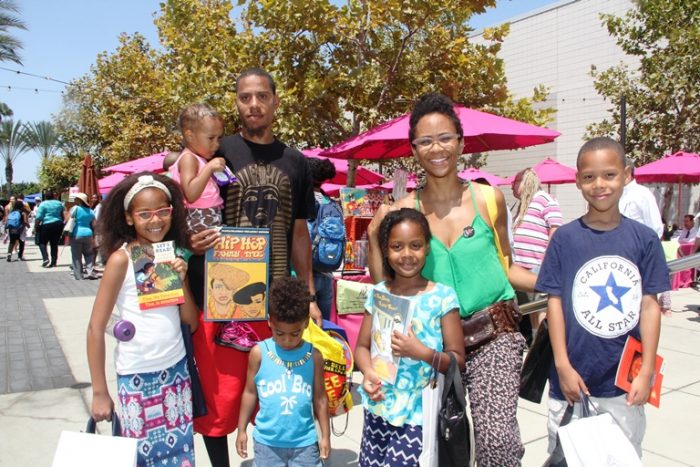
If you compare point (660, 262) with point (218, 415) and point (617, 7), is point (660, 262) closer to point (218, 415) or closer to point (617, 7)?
point (218, 415)

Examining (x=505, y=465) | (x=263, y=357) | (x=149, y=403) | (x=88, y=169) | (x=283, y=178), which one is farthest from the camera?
(x=88, y=169)

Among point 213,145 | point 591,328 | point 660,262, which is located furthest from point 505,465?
point 213,145

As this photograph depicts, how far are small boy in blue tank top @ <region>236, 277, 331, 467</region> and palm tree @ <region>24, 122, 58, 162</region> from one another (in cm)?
6707

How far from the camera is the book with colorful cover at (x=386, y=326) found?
2.40m

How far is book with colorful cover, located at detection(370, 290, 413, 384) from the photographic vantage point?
7.88ft

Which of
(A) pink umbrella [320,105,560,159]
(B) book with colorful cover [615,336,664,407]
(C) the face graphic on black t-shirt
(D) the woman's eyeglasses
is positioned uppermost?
(A) pink umbrella [320,105,560,159]

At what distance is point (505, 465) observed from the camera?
2338 mm

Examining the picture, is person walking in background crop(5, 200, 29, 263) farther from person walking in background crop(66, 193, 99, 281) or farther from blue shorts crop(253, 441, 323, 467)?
blue shorts crop(253, 441, 323, 467)

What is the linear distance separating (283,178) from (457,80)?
6.39m

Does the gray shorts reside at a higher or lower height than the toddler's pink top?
lower

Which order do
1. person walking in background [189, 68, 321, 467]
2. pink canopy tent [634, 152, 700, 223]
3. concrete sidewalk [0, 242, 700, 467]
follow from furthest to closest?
1. pink canopy tent [634, 152, 700, 223]
2. concrete sidewalk [0, 242, 700, 467]
3. person walking in background [189, 68, 321, 467]

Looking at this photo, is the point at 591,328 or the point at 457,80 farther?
the point at 457,80

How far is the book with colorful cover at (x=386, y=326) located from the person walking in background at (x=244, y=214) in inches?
26.2

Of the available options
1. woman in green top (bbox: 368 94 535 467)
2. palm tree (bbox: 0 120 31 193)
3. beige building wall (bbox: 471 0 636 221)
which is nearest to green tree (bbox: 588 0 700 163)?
beige building wall (bbox: 471 0 636 221)
